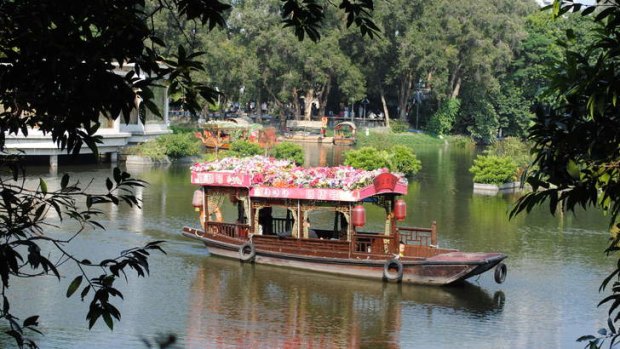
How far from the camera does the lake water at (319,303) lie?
16953mm

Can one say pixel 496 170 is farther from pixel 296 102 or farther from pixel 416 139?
pixel 296 102

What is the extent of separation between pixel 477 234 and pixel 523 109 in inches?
1826

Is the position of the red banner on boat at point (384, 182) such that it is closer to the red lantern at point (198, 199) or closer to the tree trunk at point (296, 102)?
the red lantern at point (198, 199)

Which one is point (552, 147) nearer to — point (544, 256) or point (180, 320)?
point (180, 320)

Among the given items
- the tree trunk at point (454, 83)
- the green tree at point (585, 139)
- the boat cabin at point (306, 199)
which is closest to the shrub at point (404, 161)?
the boat cabin at point (306, 199)

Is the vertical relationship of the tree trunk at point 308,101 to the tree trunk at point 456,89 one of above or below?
below

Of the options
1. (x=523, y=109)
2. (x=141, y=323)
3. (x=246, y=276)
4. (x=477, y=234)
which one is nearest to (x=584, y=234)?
(x=477, y=234)

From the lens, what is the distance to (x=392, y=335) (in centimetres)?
1736

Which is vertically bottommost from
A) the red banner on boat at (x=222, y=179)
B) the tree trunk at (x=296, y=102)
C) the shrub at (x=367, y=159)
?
the red banner on boat at (x=222, y=179)

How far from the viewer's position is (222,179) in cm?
2267

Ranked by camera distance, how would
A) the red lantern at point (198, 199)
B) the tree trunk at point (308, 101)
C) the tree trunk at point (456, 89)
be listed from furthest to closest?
the tree trunk at point (456, 89)
the tree trunk at point (308, 101)
the red lantern at point (198, 199)

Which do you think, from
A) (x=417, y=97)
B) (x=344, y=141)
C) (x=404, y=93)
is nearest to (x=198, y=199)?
(x=344, y=141)

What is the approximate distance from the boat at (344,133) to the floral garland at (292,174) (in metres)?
39.6

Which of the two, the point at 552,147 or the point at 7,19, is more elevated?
the point at 7,19
